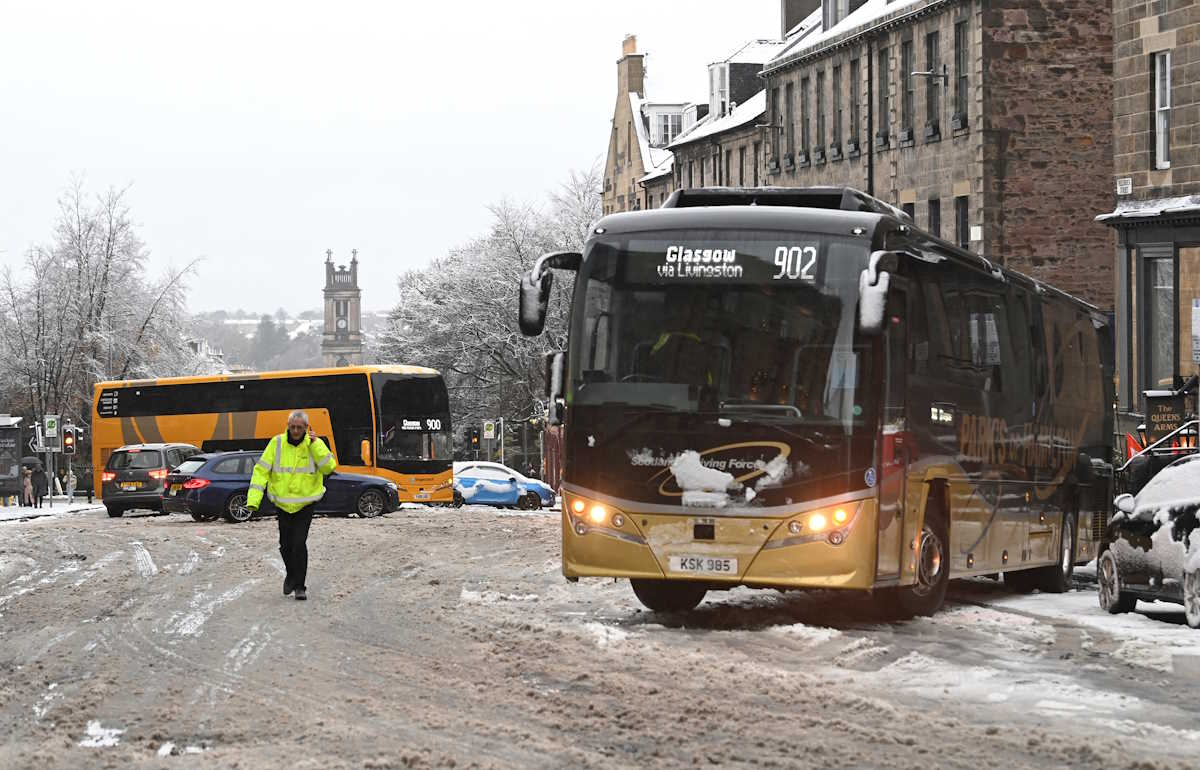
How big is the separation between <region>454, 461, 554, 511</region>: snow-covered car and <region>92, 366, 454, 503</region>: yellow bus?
332 cm

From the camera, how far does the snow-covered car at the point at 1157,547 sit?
16.6 metres

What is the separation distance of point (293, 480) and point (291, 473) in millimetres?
68

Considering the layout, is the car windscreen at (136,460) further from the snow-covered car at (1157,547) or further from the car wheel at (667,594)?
the snow-covered car at (1157,547)

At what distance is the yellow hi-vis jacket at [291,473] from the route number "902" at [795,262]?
209 inches

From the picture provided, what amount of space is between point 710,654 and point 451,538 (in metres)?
18.7

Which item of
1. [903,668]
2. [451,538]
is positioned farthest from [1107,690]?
[451,538]

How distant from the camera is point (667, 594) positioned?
17.6m

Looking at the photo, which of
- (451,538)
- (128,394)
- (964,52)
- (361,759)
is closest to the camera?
(361,759)

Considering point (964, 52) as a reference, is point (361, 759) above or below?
below

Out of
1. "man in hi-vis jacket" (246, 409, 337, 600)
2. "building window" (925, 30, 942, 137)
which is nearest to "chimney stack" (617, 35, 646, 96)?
"building window" (925, 30, 942, 137)

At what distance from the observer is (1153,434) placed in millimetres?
34031

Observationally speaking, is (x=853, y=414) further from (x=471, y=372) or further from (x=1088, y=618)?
(x=471, y=372)

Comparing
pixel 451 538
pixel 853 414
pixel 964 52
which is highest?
pixel 964 52

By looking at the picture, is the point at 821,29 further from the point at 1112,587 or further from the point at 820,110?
the point at 1112,587
